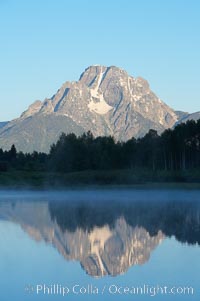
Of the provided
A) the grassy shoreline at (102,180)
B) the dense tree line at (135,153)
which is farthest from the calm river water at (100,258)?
the dense tree line at (135,153)

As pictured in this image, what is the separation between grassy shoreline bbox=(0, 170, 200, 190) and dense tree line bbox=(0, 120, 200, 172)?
12528mm

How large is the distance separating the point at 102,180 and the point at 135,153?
2880 centimetres

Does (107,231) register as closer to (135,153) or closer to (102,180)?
(102,180)

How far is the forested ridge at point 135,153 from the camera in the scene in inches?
4705

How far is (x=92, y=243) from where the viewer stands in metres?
30.0

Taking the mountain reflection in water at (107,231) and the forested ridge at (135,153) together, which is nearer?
the mountain reflection in water at (107,231)

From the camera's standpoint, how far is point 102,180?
350 feet

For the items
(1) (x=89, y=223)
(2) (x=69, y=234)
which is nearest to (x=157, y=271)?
(2) (x=69, y=234)

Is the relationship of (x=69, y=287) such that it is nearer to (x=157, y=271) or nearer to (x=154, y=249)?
(x=157, y=271)

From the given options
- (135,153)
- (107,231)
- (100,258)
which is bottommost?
(100,258)

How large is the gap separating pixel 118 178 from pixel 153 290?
288 feet

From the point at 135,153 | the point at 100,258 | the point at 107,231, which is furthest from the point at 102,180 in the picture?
the point at 100,258

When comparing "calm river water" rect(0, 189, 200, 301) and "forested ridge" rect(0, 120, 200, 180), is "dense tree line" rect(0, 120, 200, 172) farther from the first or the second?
"calm river water" rect(0, 189, 200, 301)

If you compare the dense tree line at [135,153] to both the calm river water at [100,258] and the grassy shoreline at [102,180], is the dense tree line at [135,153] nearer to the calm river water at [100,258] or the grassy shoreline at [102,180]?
the grassy shoreline at [102,180]
